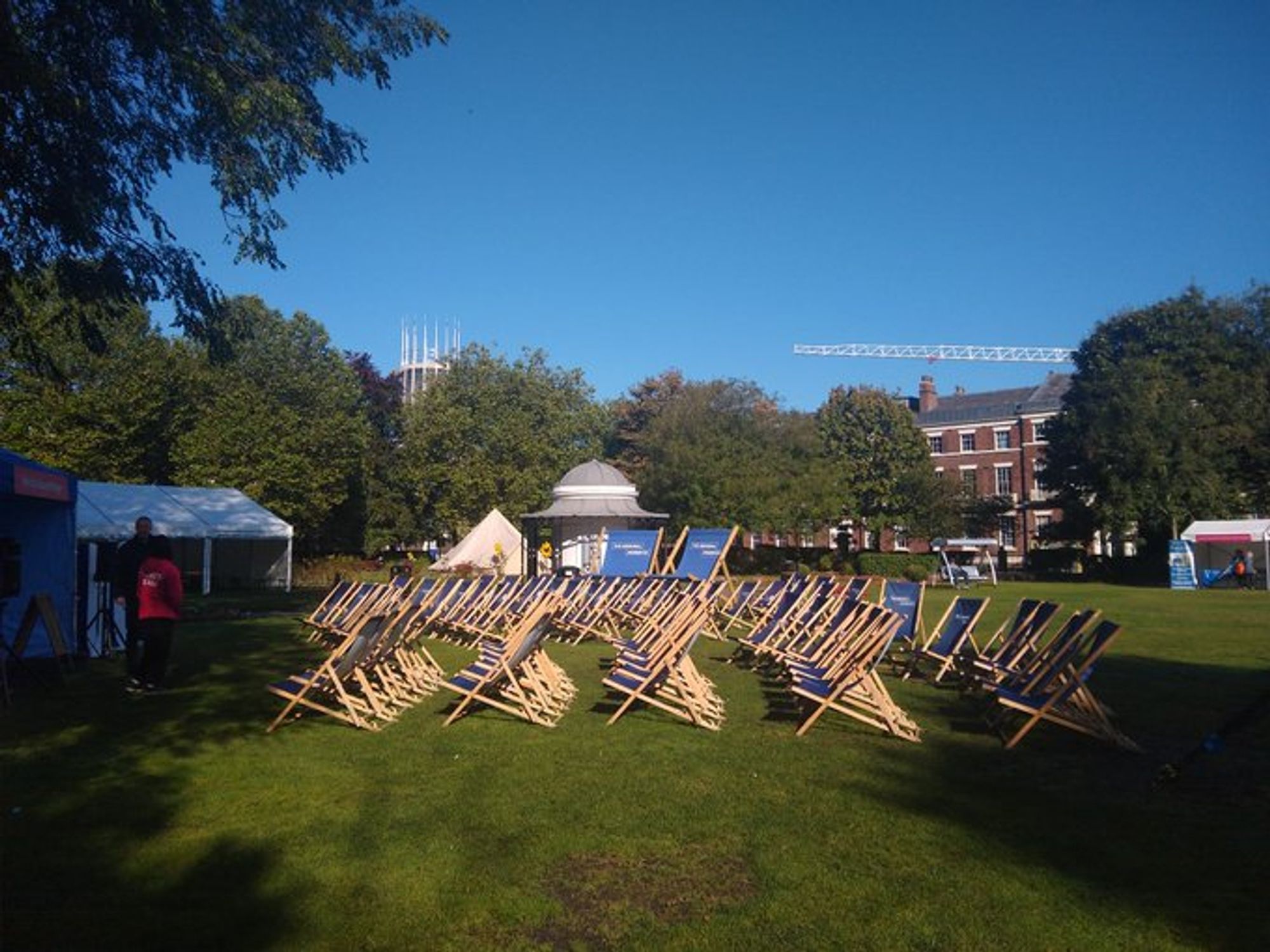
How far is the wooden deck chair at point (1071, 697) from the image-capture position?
664 cm

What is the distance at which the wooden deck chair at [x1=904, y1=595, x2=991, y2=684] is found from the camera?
9.59 metres

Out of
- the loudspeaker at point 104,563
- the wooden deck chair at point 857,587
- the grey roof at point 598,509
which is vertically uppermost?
the grey roof at point 598,509

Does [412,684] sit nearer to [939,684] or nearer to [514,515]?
[939,684]

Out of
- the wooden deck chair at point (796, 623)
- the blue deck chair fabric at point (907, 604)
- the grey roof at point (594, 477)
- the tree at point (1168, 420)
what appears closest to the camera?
the wooden deck chair at point (796, 623)

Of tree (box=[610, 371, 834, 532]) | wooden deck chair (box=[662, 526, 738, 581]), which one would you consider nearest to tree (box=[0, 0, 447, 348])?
wooden deck chair (box=[662, 526, 738, 581])

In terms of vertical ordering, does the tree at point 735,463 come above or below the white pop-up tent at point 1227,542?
above

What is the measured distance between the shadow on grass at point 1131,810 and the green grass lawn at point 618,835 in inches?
0.8

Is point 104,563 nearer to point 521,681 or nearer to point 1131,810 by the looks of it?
point 521,681

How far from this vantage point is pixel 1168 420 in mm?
38375

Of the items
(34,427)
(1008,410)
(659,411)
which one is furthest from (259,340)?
(1008,410)

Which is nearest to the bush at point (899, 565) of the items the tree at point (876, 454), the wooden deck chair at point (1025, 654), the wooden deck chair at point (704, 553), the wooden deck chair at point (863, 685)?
the tree at point (876, 454)

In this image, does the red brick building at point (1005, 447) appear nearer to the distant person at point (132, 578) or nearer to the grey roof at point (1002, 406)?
the grey roof at point (1002, 406)

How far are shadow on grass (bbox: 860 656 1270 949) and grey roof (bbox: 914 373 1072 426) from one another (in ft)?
174

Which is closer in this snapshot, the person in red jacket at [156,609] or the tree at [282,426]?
the person in red jacket at [156,609]
